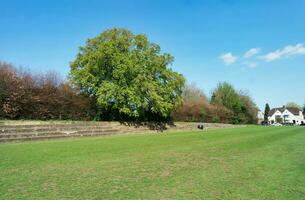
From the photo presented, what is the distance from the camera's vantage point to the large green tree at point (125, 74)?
27.9m

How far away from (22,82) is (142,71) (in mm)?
9827

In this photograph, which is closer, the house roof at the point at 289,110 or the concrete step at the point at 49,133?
the concrete step at the point at 49,133

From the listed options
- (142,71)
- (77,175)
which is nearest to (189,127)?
(142,71)

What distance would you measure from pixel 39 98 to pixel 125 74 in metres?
7.30

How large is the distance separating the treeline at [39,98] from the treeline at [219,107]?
15.8 m

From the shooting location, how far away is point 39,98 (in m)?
24.5

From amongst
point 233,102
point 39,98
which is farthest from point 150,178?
point 233,102

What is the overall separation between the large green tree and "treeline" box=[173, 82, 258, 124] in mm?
10390

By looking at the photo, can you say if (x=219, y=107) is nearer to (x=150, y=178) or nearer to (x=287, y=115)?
(x=150, y=178)

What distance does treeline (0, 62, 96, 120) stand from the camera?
2247 cm

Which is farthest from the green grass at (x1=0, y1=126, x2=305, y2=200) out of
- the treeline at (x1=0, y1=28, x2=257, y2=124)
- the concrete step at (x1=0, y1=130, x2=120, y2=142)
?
the treeline at (x1=0, y1=28, x2=257, y2=124)

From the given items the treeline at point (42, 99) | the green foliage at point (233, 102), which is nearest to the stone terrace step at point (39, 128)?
the treeline at point (42, 99)

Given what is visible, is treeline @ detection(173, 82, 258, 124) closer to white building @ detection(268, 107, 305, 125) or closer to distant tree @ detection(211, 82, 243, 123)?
distant tree @ detection(211, 82, 243, 123)

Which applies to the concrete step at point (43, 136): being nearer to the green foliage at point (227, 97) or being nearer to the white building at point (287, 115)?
the green foliage at point (227, 97)
